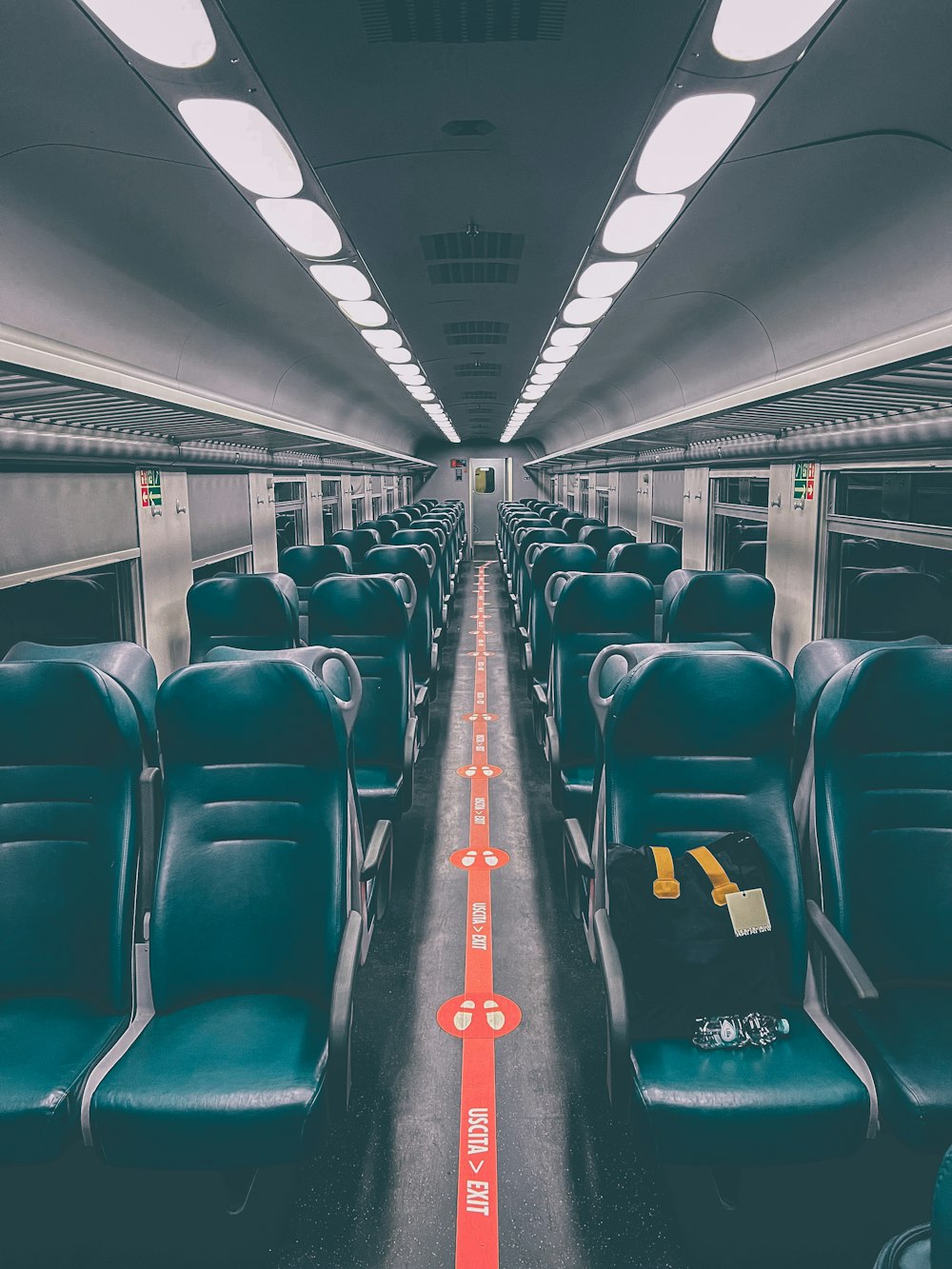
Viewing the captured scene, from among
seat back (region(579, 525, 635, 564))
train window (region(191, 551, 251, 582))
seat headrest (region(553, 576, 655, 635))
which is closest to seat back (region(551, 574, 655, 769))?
seat headrest (region(553, 576, 655, 635))

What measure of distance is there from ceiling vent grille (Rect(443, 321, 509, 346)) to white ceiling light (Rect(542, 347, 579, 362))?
18.3 inches

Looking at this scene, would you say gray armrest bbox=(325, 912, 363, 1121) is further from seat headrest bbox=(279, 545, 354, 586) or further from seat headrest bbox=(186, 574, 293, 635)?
seat headrest bbox=(279, 545, 354, 586)

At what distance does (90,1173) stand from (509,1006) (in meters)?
1.60

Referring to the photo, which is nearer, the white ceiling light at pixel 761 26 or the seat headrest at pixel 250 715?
the white ceiling light at pixel 761 26

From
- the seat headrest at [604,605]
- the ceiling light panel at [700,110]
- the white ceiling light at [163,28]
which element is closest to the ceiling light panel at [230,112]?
the white ceiling light at [163,28]

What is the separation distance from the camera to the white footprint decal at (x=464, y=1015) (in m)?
3.23

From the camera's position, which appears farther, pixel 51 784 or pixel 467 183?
pixel 467 183

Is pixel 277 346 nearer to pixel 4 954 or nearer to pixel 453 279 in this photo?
pixel 453 279

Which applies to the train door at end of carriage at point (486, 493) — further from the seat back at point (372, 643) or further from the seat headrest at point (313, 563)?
the seat back at point (372, 643)

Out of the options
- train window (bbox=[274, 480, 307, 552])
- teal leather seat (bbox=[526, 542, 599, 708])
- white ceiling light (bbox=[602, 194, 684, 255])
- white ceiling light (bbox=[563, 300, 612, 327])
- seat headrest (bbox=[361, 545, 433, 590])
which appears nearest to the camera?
white ceiling light (bbox=[602, 194, 684, 255])

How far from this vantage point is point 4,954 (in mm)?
2490

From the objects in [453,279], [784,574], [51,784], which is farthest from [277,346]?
[51,784]

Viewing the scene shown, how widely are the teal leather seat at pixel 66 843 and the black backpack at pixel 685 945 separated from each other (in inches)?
60.2

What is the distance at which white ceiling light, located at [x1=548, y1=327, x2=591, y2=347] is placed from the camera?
6409 millimetres
